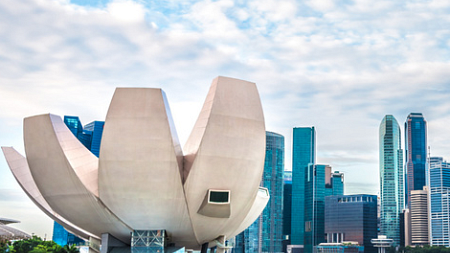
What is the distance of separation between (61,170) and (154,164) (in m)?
5.35

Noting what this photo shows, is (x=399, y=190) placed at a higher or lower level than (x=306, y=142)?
lower

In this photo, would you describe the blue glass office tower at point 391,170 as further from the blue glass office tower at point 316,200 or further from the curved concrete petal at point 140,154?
the curved concrete petal at point 140,154

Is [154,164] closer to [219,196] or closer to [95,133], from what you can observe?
[219,196]

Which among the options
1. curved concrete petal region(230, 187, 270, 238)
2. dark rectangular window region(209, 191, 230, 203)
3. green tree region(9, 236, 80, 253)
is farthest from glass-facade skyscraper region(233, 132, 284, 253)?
dark rectangular window region(209, 191, 230, 203)

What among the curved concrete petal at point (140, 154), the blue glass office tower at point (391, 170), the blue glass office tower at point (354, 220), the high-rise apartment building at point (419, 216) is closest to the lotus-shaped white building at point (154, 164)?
the curved concrete petal at point (140, 154)

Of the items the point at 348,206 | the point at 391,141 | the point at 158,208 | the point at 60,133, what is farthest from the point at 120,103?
the point at 391,141

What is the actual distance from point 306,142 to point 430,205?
40111 mm

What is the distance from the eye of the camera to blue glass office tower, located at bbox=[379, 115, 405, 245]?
18675cm

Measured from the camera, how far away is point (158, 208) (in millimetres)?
34438

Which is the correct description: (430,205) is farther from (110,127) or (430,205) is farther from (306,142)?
(110,127)

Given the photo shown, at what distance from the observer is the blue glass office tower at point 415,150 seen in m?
186

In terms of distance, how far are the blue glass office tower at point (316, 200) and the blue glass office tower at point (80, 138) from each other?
65.8 m

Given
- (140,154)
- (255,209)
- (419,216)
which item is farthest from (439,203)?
(140,154)

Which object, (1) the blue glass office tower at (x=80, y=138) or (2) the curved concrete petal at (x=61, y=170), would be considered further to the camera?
(1) the blue glass office tower at (x=80, y=138)
